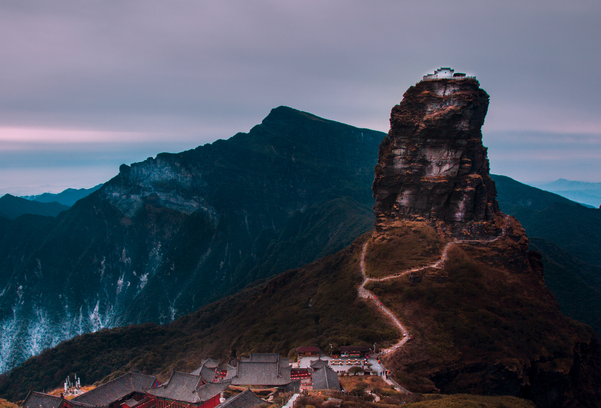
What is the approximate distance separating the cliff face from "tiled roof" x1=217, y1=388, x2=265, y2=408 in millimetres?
57418

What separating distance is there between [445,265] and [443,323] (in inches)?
567

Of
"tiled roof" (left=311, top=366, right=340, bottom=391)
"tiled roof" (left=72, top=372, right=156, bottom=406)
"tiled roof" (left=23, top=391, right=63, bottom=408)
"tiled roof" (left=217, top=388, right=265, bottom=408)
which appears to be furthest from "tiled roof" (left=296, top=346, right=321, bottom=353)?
"tiled roof" (left=23, top=391, right=63, bottom=408)

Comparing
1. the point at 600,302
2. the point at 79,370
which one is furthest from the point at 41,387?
the point at 600,302

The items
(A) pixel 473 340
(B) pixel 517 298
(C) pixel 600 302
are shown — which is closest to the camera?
(A) pixel 473 340

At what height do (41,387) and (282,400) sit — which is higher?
(282,400)

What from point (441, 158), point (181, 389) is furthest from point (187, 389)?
point (441, 158)

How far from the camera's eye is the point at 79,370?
116000mm

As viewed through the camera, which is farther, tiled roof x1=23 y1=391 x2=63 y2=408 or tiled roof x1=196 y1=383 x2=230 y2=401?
tiled roof x1=196 y1=383 x2=230 y2=401

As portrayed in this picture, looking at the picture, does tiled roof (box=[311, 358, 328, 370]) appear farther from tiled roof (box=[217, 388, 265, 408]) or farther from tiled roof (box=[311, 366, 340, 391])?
tiled roof (box=[217, 388, 265, 408])

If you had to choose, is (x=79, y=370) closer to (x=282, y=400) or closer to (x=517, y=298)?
(x=282, y=400)

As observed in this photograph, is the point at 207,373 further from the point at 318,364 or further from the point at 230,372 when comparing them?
the point at 318,364

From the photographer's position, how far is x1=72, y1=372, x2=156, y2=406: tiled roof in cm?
5243

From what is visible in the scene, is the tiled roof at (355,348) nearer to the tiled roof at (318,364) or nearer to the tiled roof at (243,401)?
the tiled roof at (318,364)

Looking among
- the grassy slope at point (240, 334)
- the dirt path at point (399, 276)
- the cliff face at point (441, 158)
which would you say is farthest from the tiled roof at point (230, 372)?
the cliff face at point (441, 158)
